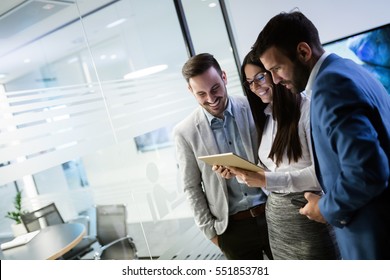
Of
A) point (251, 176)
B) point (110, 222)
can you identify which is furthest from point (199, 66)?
point (110, 222)

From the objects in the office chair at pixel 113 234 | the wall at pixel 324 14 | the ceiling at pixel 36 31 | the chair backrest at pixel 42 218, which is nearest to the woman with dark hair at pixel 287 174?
the wall at pixel 324 14

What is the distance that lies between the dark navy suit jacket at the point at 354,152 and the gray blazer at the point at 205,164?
0.75 m

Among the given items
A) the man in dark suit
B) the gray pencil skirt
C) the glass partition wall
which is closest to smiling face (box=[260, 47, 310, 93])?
the man in dark suit

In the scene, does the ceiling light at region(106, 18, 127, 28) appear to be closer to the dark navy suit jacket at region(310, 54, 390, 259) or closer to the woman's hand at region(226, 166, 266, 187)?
the woman's hand at region(226, 166, 266, 187)

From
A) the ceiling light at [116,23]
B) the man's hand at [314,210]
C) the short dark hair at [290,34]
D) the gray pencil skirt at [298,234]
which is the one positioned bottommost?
the gray pencil skirt at [298,234]

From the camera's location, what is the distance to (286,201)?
1.50 metres

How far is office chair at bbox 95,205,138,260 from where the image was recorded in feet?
9.34

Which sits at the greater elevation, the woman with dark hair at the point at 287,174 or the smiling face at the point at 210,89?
the smiling face at the point at 210,89

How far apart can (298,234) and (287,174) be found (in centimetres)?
28

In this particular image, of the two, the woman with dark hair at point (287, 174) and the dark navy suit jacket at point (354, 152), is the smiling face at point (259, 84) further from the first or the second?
the dark navy suit jacket at point (354, 152)

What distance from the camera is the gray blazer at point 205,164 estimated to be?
6.05ft

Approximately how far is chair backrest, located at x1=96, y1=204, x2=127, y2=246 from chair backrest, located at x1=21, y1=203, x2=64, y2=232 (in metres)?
0.47

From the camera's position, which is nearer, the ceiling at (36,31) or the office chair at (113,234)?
the ceiling at (36,31)
